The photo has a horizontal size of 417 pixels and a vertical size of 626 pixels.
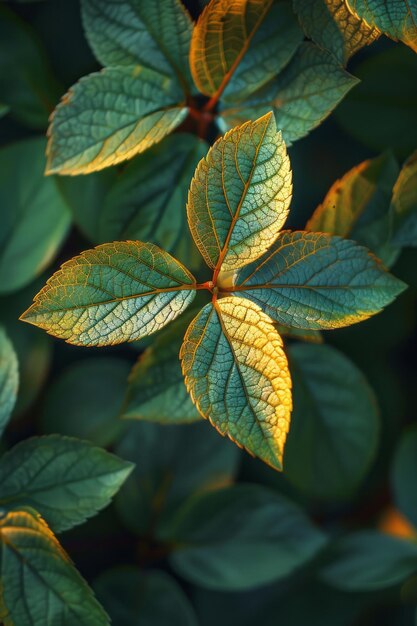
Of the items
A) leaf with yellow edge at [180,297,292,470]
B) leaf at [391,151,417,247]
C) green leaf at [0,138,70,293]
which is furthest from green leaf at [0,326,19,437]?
leaf at [391,151,417,247]

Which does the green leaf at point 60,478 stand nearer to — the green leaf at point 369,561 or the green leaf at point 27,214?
the green leaf at point 27,214

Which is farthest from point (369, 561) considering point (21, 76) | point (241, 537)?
point (21, 76)

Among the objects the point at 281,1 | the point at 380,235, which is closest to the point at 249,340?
the point at 380,235

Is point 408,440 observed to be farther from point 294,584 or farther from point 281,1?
point 281,1

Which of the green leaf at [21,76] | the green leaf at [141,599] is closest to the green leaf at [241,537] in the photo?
the green leaf at [141,599]

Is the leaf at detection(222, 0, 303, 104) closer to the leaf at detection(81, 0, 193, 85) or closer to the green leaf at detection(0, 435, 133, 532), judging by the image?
the leaf at detection(81, 0, 193, 85)

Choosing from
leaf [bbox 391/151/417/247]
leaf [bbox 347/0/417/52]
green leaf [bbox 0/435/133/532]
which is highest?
leaf [bbox 347/0/417/52]
